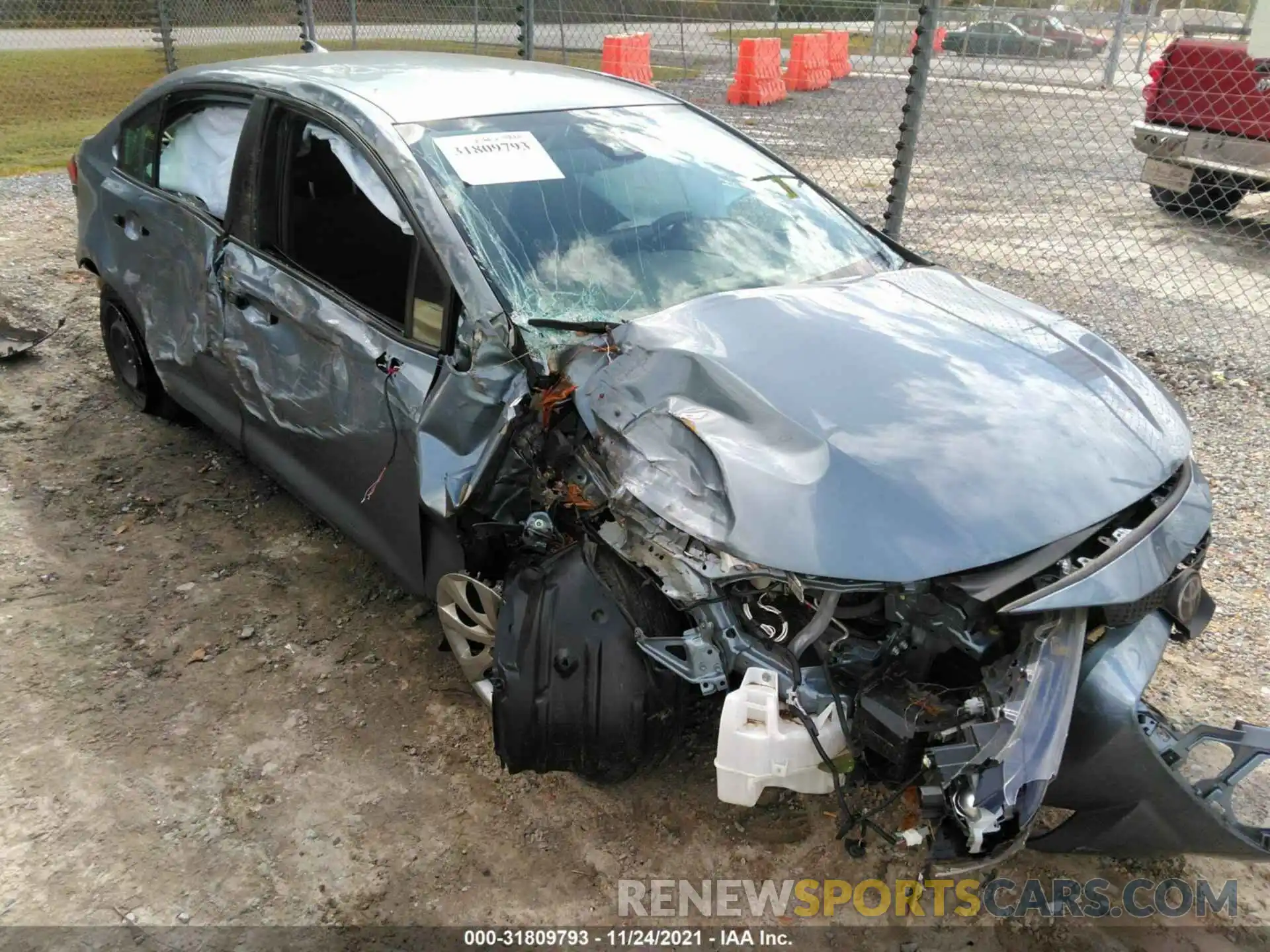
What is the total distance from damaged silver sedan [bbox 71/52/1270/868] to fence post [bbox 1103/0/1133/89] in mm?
6361

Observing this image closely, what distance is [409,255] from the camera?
2.67 meters

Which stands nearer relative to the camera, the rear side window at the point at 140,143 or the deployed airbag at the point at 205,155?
the deployed airbag at the point at 205,155

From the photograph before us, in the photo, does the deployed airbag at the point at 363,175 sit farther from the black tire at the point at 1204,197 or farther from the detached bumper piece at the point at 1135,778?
the black tire at the point at 1204,197

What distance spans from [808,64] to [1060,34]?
6867mm

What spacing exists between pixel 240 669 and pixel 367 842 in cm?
88

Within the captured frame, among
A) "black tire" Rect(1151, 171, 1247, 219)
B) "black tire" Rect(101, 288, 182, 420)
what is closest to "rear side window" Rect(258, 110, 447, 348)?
"black tire" Rect(101, 288, 182, 420)

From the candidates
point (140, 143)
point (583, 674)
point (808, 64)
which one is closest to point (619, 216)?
point (583, 674)

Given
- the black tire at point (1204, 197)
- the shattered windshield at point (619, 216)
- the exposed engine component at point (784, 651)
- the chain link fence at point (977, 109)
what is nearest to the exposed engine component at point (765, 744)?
the exposed engine component at point (784, 651)

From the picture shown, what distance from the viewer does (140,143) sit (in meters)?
3.98

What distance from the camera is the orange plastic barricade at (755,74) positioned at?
14.8 m

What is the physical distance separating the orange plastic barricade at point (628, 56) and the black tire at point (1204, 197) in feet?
18.3

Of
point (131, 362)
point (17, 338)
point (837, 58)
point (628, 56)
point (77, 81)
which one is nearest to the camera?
point (131, 362)

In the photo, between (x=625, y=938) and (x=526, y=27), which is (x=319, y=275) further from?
(x=526, y=27)

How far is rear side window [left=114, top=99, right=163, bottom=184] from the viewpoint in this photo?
3.89 meters
